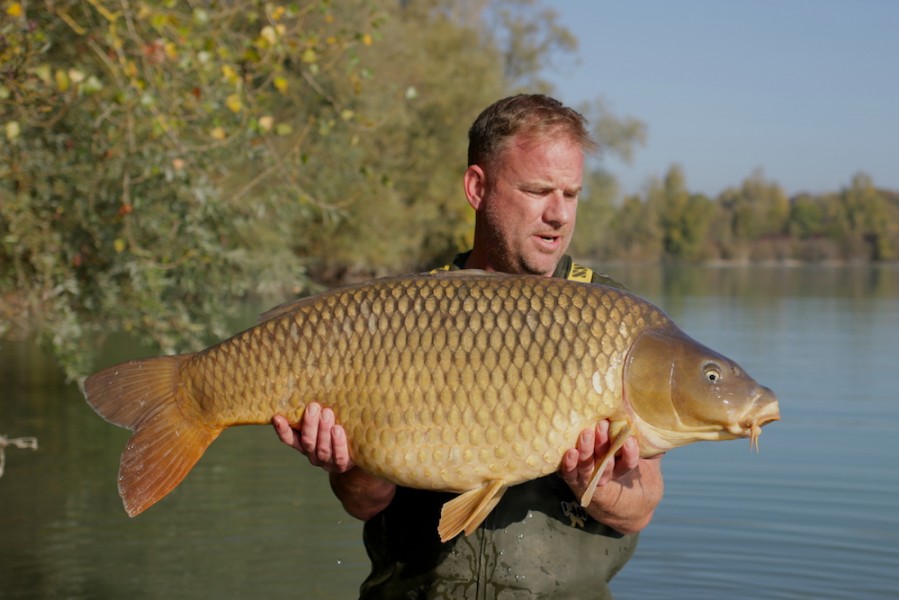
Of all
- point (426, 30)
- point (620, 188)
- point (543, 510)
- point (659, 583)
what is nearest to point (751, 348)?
point (659, 583)

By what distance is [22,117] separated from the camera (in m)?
5.12

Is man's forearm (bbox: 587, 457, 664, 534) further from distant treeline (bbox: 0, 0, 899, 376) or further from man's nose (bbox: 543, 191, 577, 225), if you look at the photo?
distant treeline (bbox: 0, 0, 899, 376)

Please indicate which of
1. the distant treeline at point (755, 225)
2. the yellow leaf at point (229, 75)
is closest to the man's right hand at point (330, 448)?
the yellow leaf at point (229, 75)

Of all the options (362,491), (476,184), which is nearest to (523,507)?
(362,491)

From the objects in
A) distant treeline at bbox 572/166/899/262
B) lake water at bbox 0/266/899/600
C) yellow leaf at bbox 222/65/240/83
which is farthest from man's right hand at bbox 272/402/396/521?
distant treeline at bbox 572/166/899/262

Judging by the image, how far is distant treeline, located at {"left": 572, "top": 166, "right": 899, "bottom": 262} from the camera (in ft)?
255

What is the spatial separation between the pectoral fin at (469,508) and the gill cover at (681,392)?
0.33 metres

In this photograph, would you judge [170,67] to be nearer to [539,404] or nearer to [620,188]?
[539,404]

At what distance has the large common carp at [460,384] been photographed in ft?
7.77

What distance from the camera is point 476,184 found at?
304cm

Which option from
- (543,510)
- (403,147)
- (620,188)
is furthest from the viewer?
(620,188)

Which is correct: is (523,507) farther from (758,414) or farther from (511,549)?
(758,414)

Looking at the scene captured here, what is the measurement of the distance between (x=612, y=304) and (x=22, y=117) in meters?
3.56

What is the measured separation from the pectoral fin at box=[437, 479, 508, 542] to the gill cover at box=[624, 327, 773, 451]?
1.10 ft
